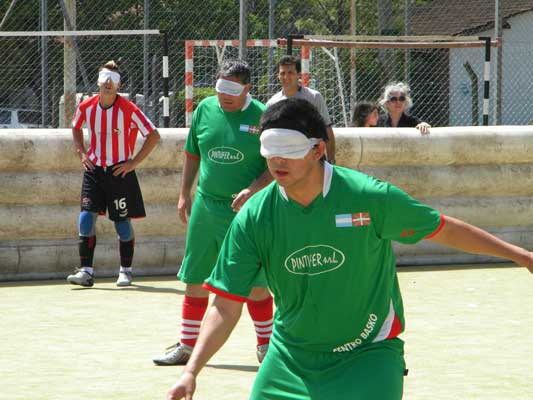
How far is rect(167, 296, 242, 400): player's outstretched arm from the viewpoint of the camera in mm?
4504

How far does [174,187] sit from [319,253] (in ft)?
25.0

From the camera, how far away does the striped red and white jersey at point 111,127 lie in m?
12.0

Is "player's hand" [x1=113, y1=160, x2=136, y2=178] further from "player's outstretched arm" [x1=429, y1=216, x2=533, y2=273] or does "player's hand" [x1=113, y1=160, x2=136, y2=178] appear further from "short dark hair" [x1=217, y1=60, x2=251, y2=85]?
"player's outstretched arm" [x1=429, y1=216, x2=533, y2=273]

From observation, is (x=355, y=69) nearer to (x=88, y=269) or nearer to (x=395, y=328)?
(x=88, y=269)

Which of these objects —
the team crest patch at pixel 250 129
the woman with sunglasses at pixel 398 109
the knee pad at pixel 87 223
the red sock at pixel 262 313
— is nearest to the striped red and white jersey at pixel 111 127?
the knee pad at pixel 87 223

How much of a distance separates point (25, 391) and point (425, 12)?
36621mm

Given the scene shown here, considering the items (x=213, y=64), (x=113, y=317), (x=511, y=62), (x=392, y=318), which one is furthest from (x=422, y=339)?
(x=511, y=62)

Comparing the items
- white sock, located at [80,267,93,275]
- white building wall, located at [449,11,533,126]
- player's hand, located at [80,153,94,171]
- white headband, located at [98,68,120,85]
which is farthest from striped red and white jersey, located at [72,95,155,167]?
white building wall, located at [449,11,533,126]

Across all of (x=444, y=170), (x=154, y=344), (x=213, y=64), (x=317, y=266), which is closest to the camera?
(x=317, y=266)

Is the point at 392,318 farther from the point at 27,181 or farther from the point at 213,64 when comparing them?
the point at 213,64

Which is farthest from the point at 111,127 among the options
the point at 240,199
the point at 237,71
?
the point at 240,199

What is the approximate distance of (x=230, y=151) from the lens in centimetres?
848

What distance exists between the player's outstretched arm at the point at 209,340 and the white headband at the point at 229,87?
3569mm

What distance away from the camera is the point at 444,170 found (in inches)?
526
